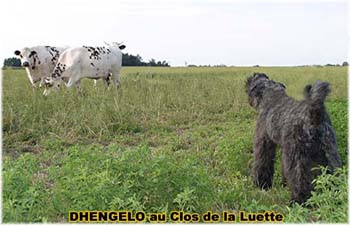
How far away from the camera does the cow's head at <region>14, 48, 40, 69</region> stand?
14.4m

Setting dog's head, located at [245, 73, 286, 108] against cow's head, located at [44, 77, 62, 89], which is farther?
cow's head, located at [44, 77, 62, 89]

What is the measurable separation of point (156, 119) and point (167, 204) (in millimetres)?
5542

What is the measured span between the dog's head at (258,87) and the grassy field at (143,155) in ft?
0.76

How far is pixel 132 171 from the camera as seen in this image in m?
4.27

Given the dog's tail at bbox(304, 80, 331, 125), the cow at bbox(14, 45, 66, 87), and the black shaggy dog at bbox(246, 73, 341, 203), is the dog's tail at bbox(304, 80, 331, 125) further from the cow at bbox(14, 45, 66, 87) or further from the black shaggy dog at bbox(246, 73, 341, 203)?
the cow at bbox(14, 45, 66, 87)

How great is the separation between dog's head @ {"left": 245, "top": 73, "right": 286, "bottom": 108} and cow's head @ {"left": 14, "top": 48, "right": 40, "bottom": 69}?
371 inches

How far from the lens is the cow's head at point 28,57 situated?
14.4m

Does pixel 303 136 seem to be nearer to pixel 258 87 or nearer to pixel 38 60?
pixel 258 87

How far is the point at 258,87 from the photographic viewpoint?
6.11 m

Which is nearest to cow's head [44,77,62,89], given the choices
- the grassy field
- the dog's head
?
the grassy field

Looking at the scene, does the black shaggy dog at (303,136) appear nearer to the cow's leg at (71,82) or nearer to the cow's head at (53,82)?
the cow's head at (53,82)

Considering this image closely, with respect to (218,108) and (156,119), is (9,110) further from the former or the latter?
(218,108)

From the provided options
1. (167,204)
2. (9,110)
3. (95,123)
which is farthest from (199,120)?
(167,204)

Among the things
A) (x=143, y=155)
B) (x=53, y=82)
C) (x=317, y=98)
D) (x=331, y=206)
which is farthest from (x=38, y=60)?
(x=331, y=206)
